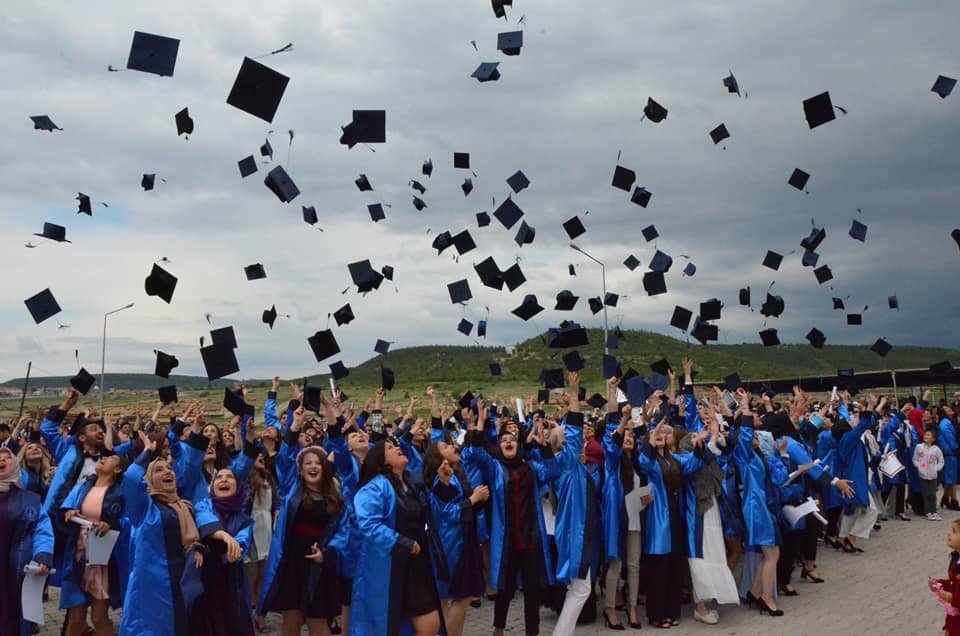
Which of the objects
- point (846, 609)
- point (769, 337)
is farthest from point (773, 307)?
point (846, 609)

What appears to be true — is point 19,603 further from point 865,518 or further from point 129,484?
point 865,518

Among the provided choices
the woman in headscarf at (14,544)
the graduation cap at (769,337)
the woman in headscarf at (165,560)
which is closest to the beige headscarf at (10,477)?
the woman in headscarf at (14,544)

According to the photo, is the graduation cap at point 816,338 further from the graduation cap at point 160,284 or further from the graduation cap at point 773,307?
the graduation cap at point 160,284

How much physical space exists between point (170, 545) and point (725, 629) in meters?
5.41

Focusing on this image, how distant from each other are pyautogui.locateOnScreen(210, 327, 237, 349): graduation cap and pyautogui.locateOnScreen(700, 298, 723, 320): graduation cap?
837cm

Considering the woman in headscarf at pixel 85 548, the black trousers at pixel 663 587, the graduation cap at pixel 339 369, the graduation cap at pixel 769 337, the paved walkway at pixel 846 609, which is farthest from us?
the graduation cap at pixel 769 337

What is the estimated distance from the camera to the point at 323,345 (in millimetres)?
11203

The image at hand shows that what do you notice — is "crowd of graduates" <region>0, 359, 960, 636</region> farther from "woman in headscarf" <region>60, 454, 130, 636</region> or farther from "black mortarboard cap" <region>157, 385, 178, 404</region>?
"black mortarboard cap" <region>157, 385, 178, 404</region>

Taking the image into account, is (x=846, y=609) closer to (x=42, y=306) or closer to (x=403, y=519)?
(x=403, y=519)

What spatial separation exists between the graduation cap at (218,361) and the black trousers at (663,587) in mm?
5076

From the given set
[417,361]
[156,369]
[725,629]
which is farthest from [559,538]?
[417,361]

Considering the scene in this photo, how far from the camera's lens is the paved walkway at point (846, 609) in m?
8.00

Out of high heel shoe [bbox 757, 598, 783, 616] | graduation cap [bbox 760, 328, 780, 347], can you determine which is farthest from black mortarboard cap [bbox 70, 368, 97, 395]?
graduation cap [bbox 760, 328, 780, 347]

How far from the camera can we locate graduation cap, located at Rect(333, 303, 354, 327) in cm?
1408
